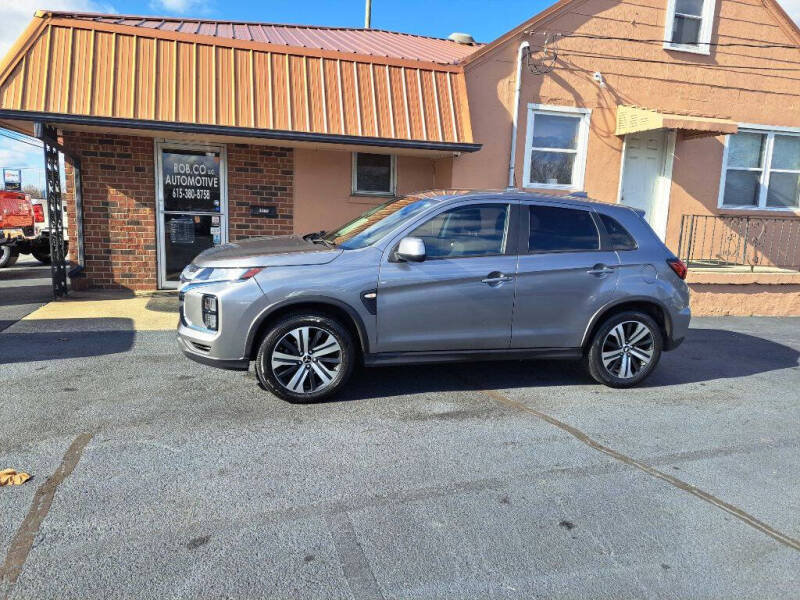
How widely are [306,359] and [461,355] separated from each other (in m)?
1.33

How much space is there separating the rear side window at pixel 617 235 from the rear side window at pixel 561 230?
0.13 meters

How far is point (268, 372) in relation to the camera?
14.9 feet

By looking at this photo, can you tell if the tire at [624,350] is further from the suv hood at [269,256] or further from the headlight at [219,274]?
the headlight at [219,274]

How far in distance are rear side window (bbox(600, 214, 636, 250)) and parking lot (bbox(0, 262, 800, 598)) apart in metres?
1.37

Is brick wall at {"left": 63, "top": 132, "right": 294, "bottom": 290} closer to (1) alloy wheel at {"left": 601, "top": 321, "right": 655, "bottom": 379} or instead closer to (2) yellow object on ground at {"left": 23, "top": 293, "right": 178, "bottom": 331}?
(2) yellow object on ground at {"left": 23, "top": 293, "right": 178, "bottom": 331}

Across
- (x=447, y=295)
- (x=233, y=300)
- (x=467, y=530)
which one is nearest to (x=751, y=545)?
(x=467, y=530)

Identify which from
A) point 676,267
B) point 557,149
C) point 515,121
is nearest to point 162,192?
point 515,121

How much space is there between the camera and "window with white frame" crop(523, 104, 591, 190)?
10180mm

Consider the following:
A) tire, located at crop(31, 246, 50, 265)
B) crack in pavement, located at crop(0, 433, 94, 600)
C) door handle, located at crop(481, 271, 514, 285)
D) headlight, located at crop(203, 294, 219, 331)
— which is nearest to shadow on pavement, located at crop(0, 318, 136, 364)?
headlight, located at crop(203, 294, 219, 331)

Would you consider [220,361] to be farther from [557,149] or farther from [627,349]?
[557,149]

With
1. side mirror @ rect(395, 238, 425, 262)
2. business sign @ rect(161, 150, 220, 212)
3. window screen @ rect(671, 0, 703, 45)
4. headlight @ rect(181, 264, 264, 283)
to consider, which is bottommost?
headlight @ rect(181, 264, 264, 283)

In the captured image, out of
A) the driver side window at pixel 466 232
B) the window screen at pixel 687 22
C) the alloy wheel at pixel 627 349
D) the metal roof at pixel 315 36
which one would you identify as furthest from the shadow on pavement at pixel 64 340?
the window screen at pixel 687 22

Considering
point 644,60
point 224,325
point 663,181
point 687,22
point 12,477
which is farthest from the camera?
point 663,181

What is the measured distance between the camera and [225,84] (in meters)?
8.20
